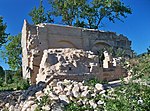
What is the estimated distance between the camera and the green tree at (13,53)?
29.1 meters

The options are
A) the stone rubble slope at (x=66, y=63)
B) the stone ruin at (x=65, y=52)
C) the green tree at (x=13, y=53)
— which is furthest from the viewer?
the green tree at (x=13, y=53)

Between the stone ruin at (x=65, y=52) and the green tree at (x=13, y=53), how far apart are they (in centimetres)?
806

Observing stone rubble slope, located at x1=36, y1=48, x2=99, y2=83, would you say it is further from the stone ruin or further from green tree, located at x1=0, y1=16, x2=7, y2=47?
green tree, located at x1=0, y1=16, x2=7, y2=47

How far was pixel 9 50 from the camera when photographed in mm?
29484

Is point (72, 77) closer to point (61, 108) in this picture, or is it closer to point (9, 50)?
point (61, 108)

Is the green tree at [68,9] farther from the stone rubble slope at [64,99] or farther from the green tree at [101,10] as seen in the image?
the stone rubble slope at [64,99]

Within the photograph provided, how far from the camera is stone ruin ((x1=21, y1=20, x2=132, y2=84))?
15727mm

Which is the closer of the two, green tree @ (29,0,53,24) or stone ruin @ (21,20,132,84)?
stone ruin @ (21,20,132,84)

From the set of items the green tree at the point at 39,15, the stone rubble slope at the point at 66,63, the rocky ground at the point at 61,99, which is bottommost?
the rocky ground at the point at 61,99

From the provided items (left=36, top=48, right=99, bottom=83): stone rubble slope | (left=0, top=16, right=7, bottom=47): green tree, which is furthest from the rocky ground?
(left=0, top=16, right=7, bottom=47): green tree

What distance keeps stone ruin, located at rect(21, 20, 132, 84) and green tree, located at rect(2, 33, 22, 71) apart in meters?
8.06

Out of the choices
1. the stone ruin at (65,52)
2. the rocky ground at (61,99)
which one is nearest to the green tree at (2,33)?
the stone ruin at (65,52)

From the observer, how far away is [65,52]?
1717 cm

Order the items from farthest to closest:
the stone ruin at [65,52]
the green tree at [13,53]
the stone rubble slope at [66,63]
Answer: the green tree at [13,53] < the stone ruin at [65,52] < the stone rubble slope at [66,63]
